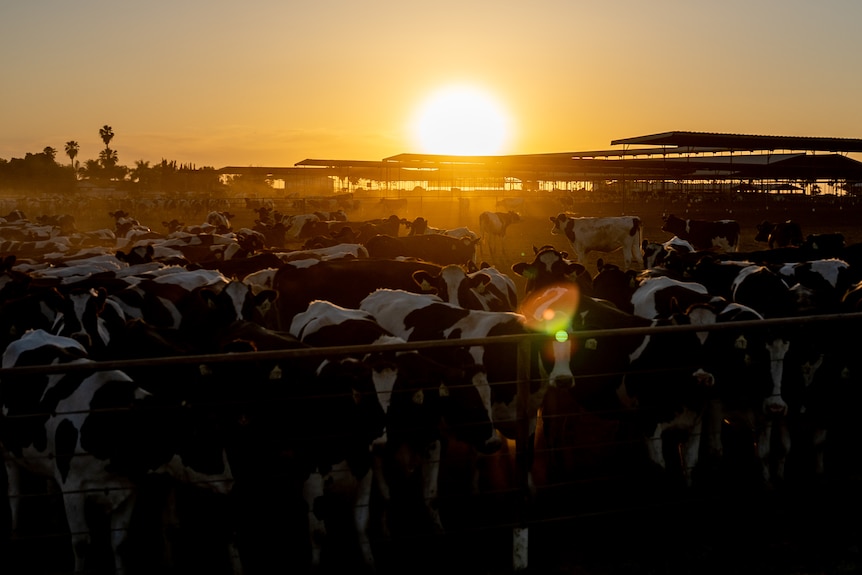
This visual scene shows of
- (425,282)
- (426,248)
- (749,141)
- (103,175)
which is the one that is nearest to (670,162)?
(749,141)

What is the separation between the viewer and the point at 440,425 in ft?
19.6

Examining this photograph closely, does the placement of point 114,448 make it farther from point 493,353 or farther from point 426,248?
point 426,248

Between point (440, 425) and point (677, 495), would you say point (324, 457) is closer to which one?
point (440, 425)

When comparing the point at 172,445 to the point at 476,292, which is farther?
the point at 476,292

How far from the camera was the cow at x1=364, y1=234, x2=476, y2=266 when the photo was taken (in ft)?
54.1

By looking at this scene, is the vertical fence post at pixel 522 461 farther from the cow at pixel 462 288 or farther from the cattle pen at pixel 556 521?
the cow at pixel 462 288

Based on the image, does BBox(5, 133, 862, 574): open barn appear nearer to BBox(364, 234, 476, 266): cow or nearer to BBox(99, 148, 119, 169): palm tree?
BBox(364, 234, 476, 266): cow

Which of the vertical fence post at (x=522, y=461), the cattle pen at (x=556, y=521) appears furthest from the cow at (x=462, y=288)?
the vertical fence post at (x=522, y=461)

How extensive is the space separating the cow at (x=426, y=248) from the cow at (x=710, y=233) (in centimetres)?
1002

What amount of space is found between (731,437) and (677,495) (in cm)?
140

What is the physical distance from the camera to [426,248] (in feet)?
56.3

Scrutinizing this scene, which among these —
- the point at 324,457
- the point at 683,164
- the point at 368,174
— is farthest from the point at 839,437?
the point at 368,174

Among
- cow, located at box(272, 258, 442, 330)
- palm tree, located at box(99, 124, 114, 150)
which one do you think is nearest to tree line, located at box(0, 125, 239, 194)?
palm tree, located at box(99, 124, 114, 150)

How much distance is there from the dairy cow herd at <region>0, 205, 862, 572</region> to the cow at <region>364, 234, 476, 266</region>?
6893 mm
